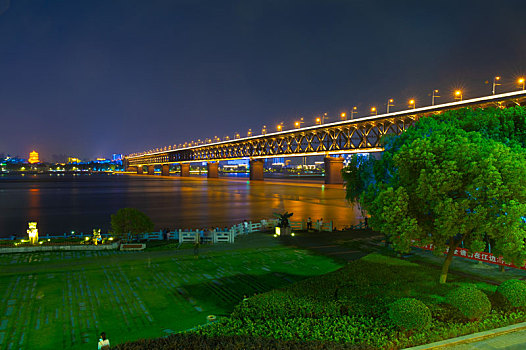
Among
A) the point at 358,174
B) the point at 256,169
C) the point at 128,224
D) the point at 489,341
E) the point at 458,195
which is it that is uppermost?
the point at 256,169

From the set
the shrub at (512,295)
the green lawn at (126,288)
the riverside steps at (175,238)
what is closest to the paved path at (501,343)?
the shrub at (512,295)

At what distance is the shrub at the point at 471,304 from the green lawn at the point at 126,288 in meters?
7.88

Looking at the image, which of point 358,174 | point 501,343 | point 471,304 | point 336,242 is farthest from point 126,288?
point 358,174

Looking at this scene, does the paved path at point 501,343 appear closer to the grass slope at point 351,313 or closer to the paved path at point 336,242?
the grass slope at point 351,313

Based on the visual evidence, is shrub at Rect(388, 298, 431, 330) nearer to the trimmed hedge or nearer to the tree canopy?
the trimmed hedge

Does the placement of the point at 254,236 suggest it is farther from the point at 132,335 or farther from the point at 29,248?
the point at 132,335

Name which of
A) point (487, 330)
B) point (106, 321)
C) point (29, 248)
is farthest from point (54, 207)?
point (487, 330)

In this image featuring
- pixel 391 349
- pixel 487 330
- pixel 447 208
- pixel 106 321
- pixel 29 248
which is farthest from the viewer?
pixel 29 248

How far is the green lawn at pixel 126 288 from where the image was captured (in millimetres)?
13023

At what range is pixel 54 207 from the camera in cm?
6488

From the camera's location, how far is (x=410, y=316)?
11445 mm

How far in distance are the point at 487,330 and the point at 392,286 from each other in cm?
486

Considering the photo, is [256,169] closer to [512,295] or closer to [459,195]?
[459,195]

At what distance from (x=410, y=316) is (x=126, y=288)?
Answer: 1272 cm
